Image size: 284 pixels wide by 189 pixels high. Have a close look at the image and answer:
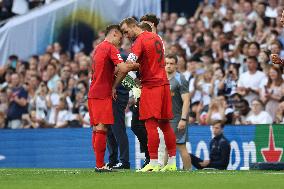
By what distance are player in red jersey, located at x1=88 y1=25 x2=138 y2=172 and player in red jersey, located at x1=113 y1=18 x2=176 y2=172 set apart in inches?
16.4

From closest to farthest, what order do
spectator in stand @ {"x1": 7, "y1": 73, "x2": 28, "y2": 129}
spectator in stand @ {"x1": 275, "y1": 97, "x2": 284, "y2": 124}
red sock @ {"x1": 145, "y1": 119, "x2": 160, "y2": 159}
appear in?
red sock @ {"x1": 145, "y1": 119, "x2": 160, "y2": 159} < spectator in stand @ {"x1": 275, "y1": 97, "x2": 284, "y2": 124} < spectator in stand @ {"x1": 7, "y1": 73, "x2": 28, "y2": 129}

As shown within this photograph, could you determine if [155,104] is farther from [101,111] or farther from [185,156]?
[185,156]

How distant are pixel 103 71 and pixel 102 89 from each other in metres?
0.27

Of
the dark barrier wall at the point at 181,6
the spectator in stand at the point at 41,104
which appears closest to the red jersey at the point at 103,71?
the spectator in stand at the point at 41,104

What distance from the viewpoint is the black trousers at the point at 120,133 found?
1639 centimetres

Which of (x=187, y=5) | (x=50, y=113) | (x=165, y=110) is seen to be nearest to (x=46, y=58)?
(x=50, y=113)

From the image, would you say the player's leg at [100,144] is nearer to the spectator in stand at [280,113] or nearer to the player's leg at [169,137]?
the player's leg at [169,137]

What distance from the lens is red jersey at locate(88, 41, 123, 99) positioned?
1470 centimetres

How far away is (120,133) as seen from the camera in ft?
54.0

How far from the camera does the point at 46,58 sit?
24.5 metres

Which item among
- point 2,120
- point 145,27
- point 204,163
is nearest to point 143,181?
point 145,27

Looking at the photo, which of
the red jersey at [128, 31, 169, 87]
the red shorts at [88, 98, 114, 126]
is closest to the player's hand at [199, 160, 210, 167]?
the red shorts at [88, 98, 114, 126]

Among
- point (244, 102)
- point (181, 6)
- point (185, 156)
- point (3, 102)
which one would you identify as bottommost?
point (185, 156)

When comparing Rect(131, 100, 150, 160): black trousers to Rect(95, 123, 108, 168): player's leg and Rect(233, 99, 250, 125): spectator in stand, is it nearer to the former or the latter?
Rect(95, 123, 108, 168): player's leg
